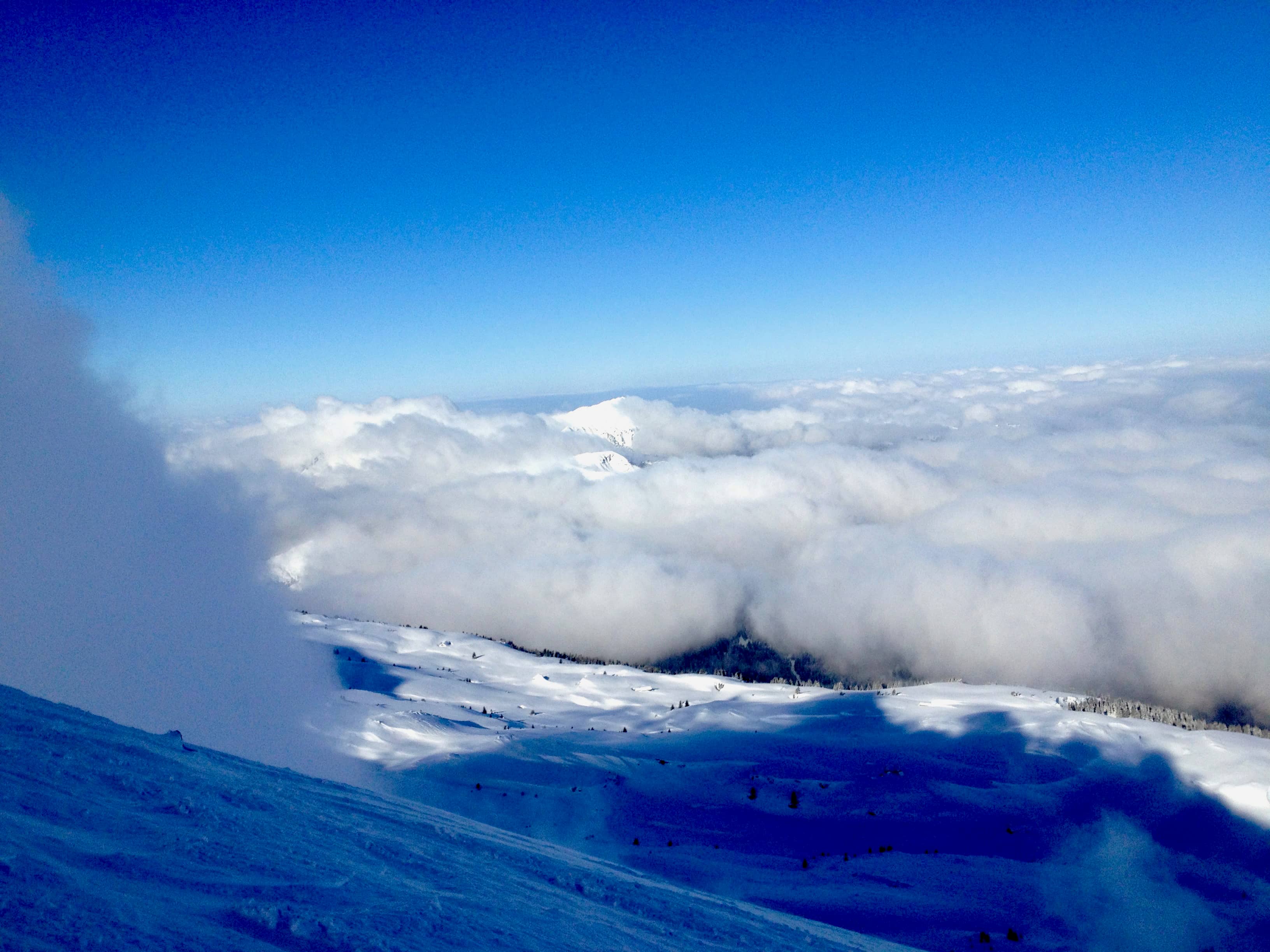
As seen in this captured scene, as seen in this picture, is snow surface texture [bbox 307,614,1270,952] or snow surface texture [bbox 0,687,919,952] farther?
snow surface texture [bbox 307,614,1270,952]

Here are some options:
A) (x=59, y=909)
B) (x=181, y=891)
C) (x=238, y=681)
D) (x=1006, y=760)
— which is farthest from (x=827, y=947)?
(x=238, y=681)

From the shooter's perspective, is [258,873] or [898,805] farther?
[898,805]

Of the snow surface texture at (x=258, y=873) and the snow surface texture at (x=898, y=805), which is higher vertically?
the snow surface texture at (x=258, y=873)

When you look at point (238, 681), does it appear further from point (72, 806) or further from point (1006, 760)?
point (1006, 760)

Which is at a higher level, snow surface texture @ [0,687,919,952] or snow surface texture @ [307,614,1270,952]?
snow surface texture @ [0,687,919,952]

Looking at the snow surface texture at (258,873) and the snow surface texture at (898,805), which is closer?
the snow surface texture at (258,873)
